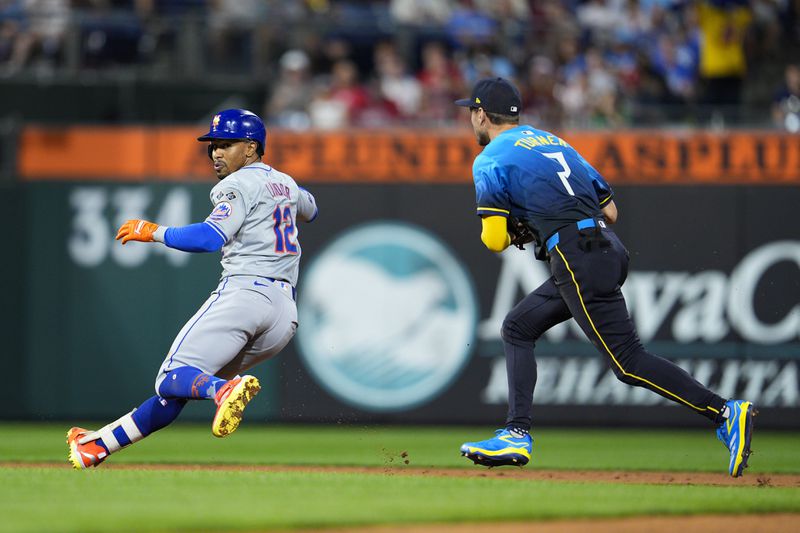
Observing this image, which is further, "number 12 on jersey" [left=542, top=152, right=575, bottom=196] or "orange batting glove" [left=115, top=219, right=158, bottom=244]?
"number 12 on jersey" [left=542, top=152, right=575, bottom=196]

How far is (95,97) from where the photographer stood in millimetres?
12805

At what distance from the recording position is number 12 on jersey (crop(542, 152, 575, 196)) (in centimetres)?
699

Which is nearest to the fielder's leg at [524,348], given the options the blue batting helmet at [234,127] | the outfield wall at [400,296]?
the blue batting helmet at [234,127]

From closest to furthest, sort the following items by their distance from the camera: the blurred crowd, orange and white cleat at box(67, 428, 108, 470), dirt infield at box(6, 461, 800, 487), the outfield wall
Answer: orange and white cleat at box(67, 428, 108, 470) → dirt infield at box(6, 461, 800, 487) → the outfield wall → the blurred crowd

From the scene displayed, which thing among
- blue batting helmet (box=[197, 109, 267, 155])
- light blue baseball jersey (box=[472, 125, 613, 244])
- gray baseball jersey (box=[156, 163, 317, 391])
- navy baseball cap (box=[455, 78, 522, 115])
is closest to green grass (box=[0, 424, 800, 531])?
gray baseball jersey (box=[156, 163, 317, 391])

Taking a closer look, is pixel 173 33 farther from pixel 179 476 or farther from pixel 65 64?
pixel 179 476

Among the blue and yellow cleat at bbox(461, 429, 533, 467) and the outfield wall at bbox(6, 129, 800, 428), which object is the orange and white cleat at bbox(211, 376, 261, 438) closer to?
the blue and yellow cleat at bbox(461, 429, 533, 467)

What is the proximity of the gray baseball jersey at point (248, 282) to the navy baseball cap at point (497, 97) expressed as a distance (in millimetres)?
1148

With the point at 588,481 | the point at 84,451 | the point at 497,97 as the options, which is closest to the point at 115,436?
the point at 84,451

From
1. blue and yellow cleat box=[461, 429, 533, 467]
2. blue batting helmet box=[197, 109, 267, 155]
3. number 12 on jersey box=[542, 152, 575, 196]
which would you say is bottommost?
blue and yellow cleat box=[461, 429, 533, 467]

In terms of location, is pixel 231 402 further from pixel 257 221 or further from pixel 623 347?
pixel 623 347

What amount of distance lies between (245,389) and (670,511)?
2100mm

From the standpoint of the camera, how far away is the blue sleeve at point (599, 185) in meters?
7.17

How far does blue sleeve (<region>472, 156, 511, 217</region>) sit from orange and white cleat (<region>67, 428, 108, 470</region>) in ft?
7.85
